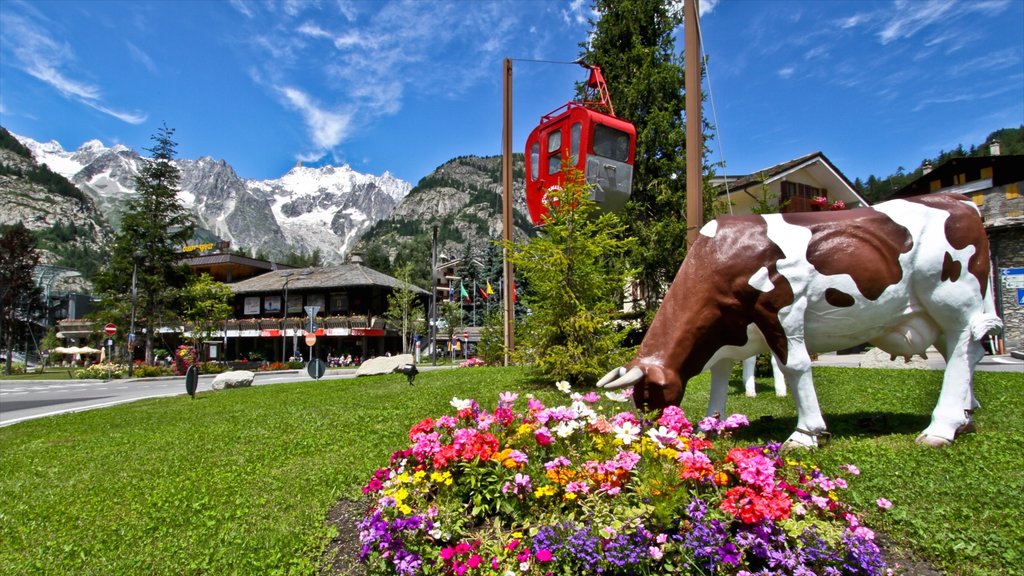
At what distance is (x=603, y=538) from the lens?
3.34 meters

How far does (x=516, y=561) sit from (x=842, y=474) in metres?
2.90

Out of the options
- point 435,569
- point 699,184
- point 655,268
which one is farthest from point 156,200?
point 435,569

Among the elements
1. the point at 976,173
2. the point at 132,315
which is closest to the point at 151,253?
the point at 132,315

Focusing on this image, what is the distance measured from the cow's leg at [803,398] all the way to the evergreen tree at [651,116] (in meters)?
13.0

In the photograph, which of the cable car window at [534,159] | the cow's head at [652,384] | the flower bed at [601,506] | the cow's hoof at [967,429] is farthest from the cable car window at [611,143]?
the flower bed at [601,506]

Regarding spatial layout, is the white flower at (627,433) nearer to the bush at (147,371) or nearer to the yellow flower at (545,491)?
A: the yellow flower at (545,491)

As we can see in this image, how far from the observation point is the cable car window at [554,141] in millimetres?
13688

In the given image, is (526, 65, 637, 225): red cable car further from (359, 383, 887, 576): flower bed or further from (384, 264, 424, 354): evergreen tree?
(384, 264, 424, 354): evergreen tree

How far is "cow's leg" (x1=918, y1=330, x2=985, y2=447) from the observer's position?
515 centimetres

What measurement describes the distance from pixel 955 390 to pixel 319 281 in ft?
161

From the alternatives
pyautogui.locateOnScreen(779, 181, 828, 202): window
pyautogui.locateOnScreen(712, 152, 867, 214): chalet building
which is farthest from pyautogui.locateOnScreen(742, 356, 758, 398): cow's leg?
pyautogui.locateOnScreen(779, 181, 828, 202): window

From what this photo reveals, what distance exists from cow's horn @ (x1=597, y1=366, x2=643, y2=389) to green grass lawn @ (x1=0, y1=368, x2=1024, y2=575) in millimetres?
1550

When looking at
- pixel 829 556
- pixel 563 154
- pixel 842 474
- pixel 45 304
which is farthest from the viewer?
pixel 45 304

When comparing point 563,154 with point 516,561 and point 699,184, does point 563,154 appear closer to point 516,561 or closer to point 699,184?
point 699,184
